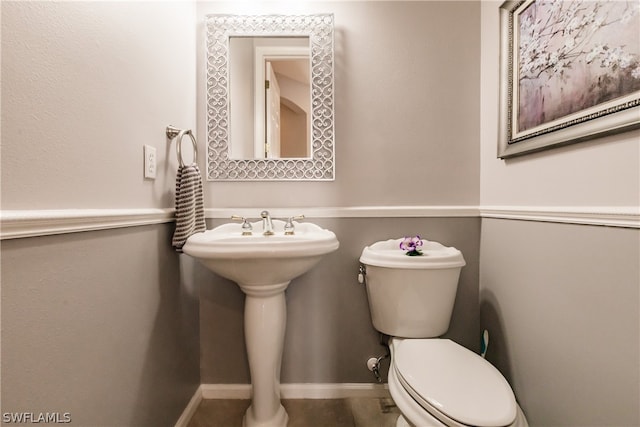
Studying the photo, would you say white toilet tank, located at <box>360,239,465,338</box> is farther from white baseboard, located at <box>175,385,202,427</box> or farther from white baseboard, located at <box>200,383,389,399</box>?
white baseboard, located at <box>175,385,202,427</box>

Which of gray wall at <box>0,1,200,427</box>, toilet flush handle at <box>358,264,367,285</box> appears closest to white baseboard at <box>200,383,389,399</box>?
gray wall at <box>0,1,200,427</box>

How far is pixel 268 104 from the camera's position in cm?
132

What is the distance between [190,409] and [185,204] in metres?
0.93

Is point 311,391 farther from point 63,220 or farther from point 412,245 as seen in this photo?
point 63,220

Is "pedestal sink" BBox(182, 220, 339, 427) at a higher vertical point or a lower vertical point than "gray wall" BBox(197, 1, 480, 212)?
lower

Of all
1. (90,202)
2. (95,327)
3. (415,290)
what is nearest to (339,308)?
(415,290)

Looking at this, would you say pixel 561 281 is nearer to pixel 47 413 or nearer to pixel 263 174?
pixel 263 174

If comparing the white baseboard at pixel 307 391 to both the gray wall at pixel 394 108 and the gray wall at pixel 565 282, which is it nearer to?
the gray wall at pixel 565 282

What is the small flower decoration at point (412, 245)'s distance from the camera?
1160mm

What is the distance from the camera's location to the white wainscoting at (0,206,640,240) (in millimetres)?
533

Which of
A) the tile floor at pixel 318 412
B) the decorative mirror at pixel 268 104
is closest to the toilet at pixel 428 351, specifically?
the tile floor at pixel 318 412

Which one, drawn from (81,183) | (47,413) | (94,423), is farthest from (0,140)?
(94,423)

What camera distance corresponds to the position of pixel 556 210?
0.88m

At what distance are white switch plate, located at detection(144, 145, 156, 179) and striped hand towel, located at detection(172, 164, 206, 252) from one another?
0.31 ft
